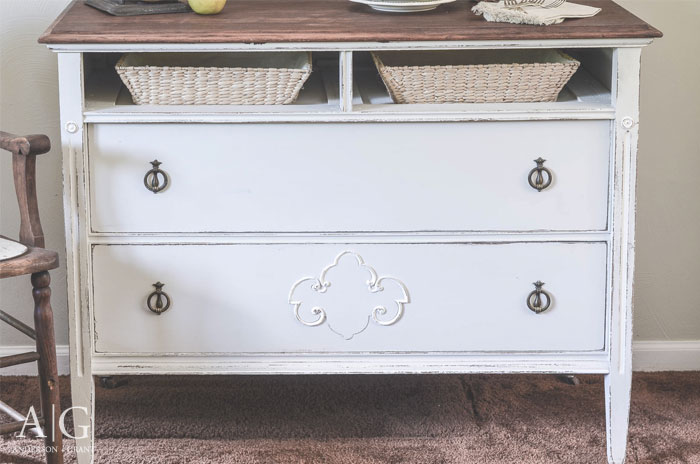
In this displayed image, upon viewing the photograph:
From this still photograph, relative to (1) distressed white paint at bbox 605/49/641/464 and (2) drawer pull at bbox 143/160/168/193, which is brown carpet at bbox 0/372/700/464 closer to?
(1) distressed white paint at bbox 605/49/641/464

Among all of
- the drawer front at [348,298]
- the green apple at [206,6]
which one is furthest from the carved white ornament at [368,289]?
the green apple at [206,6]

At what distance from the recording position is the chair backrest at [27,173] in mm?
1925

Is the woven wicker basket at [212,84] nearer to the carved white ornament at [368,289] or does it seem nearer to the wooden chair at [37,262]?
the wooden chair at [37,262]

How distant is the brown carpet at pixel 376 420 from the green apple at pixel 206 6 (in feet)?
3.17

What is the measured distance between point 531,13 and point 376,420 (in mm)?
1023

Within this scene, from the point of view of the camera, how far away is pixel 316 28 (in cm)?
191

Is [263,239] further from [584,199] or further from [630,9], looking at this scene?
[630,9]

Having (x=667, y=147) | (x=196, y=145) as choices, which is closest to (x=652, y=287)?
(x=667, y=147)

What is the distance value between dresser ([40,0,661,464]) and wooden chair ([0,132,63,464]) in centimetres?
7

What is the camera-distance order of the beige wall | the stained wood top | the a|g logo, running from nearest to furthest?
the stained wood top < the a|g logo < the beige wall

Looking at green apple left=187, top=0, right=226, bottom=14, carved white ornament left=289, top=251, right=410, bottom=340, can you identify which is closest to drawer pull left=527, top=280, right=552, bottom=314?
carved white ornament left=289, top=251, right=410, bottom=340

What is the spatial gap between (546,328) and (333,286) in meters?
0.47

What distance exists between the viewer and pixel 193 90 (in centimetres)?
195

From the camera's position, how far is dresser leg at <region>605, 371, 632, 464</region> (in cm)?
206
